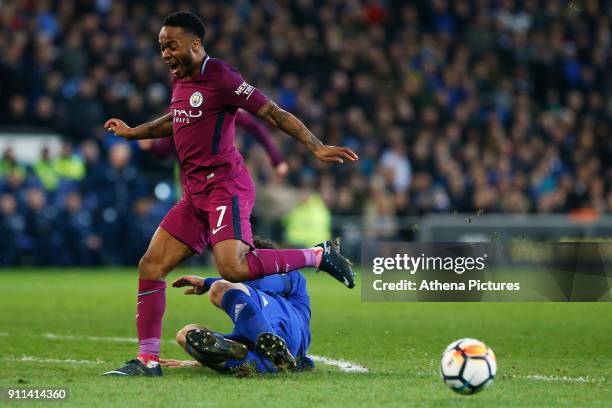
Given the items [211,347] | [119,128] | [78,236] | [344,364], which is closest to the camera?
[211,347]

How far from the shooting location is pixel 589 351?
852 cm

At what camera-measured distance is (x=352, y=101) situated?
2098 cm

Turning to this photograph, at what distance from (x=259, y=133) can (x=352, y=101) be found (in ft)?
36.5

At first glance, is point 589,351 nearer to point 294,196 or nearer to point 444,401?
point 444,401

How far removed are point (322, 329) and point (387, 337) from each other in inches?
32.8

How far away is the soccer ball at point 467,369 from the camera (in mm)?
5895

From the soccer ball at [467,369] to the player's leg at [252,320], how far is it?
3.61 ft

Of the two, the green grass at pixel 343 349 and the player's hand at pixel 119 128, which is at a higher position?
the player's hand at pixel 119 128

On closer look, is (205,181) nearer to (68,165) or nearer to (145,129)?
(145,129)

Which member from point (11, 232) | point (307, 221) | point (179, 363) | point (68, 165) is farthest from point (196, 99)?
point (307, 221)

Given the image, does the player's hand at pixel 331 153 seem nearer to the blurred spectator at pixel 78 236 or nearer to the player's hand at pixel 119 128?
the player's hand at pixel 119 128

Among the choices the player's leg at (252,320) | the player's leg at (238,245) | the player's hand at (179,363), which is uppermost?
the player's leg at (238,245)

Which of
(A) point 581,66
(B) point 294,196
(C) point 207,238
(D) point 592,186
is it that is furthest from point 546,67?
(C) point 207,238

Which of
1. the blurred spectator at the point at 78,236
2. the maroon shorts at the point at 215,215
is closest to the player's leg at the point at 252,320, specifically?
the maroon shorts at the point at 215,215
